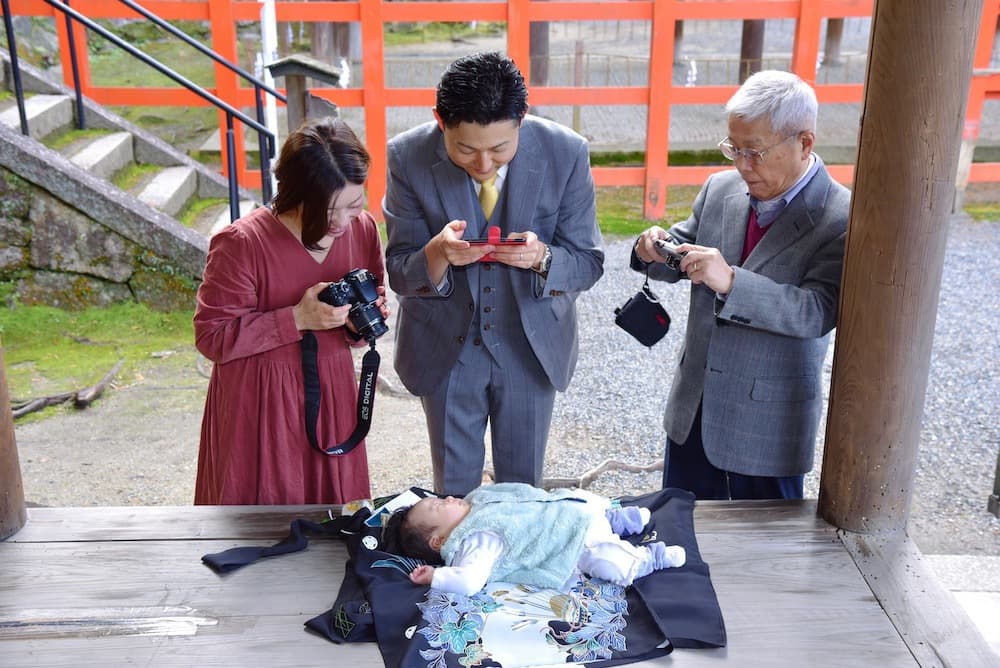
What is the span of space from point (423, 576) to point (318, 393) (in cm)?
70

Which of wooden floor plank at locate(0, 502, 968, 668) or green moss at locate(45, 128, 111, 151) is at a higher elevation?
green moss at locate(45, 128, 111, 151)

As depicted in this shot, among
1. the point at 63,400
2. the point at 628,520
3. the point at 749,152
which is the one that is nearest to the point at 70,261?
the point at 63,400

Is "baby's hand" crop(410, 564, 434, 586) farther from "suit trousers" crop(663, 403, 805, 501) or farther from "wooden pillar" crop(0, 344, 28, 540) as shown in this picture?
"wooden pillar" crop(0, 344, 28, 540)

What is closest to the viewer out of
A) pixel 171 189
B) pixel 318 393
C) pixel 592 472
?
pixel 318 393

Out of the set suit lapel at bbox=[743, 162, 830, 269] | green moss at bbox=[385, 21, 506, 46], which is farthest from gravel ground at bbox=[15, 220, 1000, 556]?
green moss at bbox=[385, 21, 506, 46]

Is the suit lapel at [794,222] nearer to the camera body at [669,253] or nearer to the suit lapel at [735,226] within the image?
the suit lapel at [735,226]

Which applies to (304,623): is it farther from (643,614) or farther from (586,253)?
(586,253)

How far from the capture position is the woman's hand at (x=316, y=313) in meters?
2.39

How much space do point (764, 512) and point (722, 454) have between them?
18cm

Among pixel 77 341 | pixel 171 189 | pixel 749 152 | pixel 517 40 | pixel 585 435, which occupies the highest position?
pixel 517 40

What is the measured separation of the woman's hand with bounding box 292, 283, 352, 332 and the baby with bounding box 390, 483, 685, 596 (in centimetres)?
52

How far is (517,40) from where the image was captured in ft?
23.2

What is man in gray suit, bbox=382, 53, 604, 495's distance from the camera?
241cm

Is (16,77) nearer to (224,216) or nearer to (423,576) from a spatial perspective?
(224,216)
